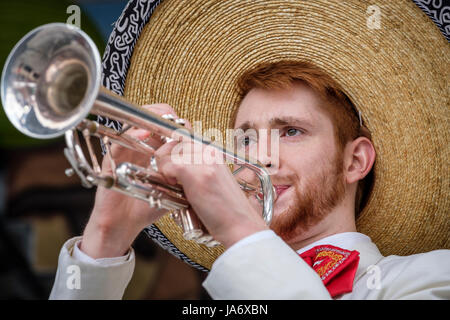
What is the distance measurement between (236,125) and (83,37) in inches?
35.6

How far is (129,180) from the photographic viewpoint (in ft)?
3.94

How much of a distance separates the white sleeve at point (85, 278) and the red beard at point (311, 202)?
1.94ft

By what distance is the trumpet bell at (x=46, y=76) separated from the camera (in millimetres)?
1112

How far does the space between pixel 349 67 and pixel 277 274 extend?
0.96 m

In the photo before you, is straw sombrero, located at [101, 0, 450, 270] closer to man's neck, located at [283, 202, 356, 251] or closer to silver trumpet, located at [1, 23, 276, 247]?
man's neck, located at [283, 202, 356, 251]

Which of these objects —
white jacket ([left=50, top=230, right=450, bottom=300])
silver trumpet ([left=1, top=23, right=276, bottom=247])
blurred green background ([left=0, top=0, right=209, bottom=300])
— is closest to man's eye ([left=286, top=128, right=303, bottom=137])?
white jacket ([left=50, top=230, right=450, bottom=300])

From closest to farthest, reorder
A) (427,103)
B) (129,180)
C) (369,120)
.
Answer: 1. (129,180)
2. (427,103)
3. (369,120)

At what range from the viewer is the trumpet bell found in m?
1.11

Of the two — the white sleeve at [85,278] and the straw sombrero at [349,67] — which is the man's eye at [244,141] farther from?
the white sleeve at [85,278]

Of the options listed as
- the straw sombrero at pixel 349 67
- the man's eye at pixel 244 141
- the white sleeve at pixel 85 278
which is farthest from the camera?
the man's eye at pixel 244 141

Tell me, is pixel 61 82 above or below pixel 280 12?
Answer: below

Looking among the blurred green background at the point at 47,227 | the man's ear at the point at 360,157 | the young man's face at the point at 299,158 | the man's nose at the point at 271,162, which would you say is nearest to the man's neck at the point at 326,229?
the young man's face at the point at 299,158

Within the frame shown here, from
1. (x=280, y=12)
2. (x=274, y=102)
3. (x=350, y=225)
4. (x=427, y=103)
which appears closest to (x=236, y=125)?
(x=274, y=102)

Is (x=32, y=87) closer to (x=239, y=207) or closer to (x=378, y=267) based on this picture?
(x=239, y=207)
